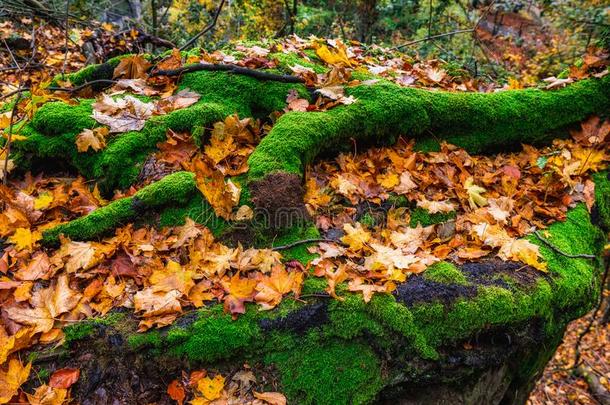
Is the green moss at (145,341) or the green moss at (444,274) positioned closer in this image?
the green moss at (145,341)

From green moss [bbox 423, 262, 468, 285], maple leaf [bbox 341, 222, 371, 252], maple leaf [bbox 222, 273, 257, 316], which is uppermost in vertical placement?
maple leaf [bbox 341, 222, 371, 252]

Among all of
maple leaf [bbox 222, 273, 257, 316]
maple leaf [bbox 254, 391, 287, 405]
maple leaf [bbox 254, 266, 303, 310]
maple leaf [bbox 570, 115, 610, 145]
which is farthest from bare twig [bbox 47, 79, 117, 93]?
maple leaf [bbox 570, 115, 610, 145]

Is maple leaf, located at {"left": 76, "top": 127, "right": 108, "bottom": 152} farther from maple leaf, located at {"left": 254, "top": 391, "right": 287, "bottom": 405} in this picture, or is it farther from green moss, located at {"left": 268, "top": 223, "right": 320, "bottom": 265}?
maple leaf, located at {"left": 254, "top": 391, "right": 287, "bottom": 405}

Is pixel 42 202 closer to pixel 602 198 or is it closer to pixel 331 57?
pixel 331 57

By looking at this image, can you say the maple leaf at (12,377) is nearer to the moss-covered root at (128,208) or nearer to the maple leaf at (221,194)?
the moss-covered root at (128,208)

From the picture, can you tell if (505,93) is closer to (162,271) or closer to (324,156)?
(324,156)

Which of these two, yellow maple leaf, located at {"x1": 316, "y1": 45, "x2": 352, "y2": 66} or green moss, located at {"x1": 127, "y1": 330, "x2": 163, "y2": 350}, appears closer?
green moss, located at {"x1": 127, "y1": 330, "x2": 163, "y2": 350}

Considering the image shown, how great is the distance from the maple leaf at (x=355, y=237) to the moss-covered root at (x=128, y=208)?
1.17m

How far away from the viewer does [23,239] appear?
268cm

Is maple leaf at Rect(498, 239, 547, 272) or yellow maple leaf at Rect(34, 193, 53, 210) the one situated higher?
yellow maple leaf at Rect(34, 193, 53, 210)

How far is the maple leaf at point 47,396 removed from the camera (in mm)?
2082

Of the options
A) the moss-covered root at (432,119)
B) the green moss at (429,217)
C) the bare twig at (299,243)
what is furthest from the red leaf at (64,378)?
the green moss at (429,217)

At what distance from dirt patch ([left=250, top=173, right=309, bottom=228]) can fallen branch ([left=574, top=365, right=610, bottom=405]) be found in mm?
7696

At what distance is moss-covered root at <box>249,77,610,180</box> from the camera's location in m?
3.19
